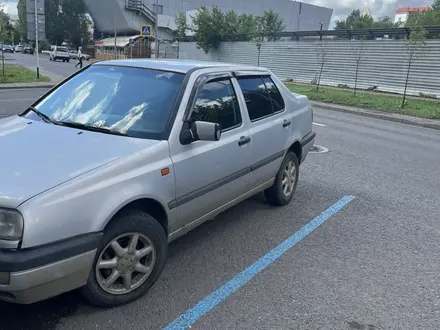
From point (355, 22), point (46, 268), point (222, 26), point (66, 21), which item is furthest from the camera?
point (355, 22)

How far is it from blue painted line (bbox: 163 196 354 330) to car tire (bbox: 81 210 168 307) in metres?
0.39

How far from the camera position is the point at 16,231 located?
91.7 inches

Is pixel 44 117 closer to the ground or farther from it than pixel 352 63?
closer to the ground

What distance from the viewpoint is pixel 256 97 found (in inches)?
179

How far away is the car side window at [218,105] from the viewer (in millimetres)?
3644

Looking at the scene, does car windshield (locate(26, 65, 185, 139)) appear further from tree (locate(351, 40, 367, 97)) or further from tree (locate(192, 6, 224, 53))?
tree (locate(192, 6, 224, 53))

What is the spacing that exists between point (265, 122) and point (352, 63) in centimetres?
2330

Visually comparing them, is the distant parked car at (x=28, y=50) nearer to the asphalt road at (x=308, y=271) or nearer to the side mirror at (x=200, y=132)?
the asphalt road at (x=308, y=271)

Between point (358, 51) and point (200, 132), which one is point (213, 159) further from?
point (358, 51)

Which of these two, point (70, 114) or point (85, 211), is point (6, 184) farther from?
point (70, 114)

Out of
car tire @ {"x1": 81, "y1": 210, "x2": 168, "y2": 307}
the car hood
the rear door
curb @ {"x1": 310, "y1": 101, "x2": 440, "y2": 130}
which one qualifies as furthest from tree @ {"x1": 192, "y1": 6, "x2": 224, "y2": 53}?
car tire @ {"x1": 81, "y1": 210, "x2": 168, "y2": 307}

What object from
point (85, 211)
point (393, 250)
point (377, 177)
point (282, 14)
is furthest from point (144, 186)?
point (282, 14)

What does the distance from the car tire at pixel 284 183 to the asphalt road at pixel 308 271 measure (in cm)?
11

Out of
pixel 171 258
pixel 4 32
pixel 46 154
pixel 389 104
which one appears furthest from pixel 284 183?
pixel 4 32
